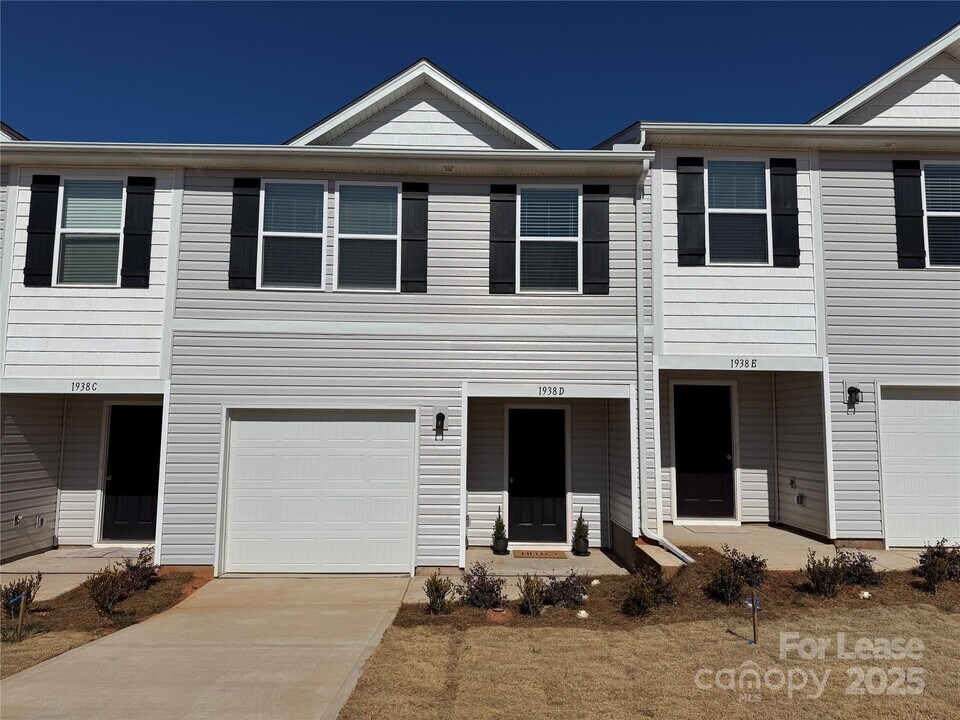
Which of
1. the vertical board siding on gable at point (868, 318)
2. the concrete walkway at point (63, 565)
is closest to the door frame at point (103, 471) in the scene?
the concrete walkway at point (63, 565)

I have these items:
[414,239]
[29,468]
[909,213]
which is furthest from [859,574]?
[29,468]

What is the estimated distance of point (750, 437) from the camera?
988 cm

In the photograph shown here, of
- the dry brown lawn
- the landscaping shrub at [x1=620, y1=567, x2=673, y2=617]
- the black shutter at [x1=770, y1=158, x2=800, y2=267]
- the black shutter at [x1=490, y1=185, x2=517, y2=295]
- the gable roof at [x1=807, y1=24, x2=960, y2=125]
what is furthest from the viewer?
the gable roof at [x1=807, y1=24, x2=960, y2=125]

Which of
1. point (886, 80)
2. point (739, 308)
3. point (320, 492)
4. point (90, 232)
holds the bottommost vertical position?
point (320, 492)

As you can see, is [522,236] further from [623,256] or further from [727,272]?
[727,272]

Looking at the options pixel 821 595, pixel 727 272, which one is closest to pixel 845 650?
pixel 821 595

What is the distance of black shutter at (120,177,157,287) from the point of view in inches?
331

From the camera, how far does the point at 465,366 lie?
8.48m

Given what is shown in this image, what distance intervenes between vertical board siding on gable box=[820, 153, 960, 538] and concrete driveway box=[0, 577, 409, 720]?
261 inches

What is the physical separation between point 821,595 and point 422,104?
8399 mm

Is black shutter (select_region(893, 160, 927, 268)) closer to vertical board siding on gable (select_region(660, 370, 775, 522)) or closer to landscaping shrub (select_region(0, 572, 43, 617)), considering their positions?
vertical board siding on gable (select_region(660, 370, 775, 522))

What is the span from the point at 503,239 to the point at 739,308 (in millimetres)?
3577

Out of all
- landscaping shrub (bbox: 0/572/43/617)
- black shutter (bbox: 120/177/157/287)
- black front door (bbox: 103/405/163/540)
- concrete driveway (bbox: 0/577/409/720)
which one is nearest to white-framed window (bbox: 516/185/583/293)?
concrete driveway (bbox: 0/577/409/720)

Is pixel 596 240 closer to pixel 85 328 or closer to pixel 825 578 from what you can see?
pixel 825 578
